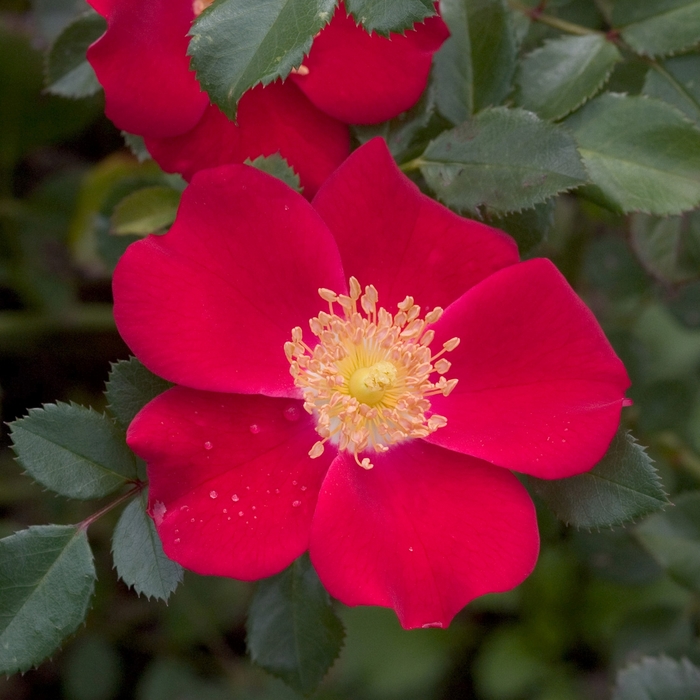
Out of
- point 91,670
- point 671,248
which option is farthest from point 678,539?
point 91,670

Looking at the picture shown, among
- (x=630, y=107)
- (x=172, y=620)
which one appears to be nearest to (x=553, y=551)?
(x=172, y=620)

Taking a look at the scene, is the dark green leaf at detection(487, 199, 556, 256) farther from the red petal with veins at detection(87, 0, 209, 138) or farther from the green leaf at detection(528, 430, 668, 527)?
the red petal with veins at detection(87, 0, 209, 138)

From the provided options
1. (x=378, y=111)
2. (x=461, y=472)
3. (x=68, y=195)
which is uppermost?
(x=378, y=111)

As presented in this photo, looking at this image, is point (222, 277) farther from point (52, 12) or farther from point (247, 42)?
point (52, 12)

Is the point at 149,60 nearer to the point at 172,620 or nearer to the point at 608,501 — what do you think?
the point at 608,501

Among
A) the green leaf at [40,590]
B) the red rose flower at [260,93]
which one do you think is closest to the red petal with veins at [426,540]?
the green leaf at [40,590]

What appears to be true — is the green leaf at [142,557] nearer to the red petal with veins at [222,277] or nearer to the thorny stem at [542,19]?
the red petal with veins at [222,277]
